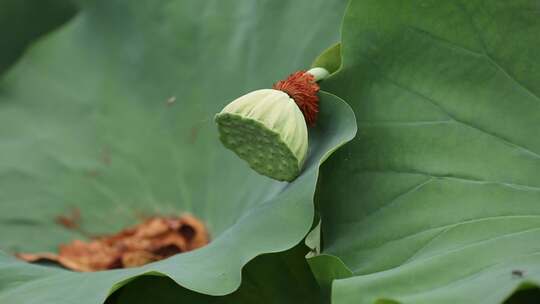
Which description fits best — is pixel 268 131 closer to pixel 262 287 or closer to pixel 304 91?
pixel 304 91

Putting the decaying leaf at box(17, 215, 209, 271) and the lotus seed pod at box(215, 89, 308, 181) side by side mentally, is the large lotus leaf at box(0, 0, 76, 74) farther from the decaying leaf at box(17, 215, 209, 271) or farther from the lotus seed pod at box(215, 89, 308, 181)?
the lotus seed pod at box(215, 89, 308, 181)

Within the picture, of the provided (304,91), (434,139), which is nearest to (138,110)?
(304,91)

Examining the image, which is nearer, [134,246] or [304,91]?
[304,91]

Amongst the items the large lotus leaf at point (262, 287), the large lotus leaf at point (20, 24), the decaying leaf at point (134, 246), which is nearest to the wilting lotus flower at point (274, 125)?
the large lotus leaf at point (262, 287)

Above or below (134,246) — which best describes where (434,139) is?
above

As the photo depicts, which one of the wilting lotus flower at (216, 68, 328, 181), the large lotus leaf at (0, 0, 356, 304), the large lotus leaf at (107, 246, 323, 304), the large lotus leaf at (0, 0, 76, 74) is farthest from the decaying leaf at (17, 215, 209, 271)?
the large lotus leaf at (0, 0, 76, 74)

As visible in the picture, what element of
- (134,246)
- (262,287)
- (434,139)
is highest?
(434,139)
